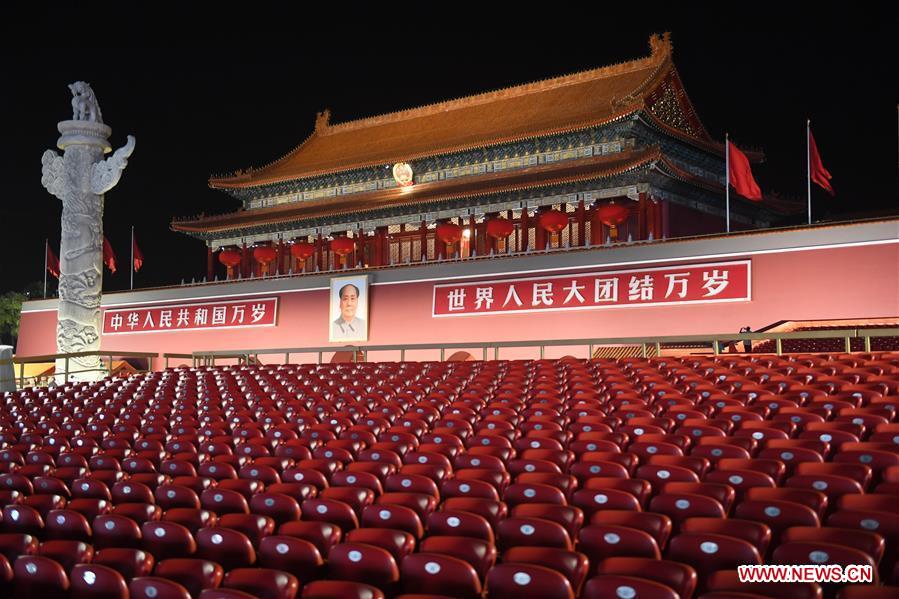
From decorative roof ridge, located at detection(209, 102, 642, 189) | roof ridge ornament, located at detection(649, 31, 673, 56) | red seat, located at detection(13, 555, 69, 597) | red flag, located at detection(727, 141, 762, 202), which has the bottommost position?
red seat, located at detection(13, 555, 69, 597)

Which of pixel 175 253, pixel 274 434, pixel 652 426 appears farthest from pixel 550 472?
pixel 175 253

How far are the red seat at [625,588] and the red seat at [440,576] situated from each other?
0.48 m

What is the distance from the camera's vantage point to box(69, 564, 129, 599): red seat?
3207 mm

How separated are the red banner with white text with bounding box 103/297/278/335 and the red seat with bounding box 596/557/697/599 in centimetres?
1531

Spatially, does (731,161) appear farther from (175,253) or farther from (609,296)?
(175,253)

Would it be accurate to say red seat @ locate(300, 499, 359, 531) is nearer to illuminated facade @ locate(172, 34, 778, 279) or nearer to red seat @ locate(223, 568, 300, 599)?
red seat @ locate(223, 568, 300, 599)

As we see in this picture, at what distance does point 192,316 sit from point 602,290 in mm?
9818

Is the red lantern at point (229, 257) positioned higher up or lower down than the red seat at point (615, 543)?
higher up

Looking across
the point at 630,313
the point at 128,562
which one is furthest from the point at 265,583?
the point at 630,313

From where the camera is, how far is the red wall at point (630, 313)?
1172 cm

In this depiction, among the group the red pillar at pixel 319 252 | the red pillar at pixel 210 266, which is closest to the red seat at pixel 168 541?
the red pillar at pixel 319 252

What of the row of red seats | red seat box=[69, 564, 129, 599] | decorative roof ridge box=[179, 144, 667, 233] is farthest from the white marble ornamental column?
red seat box=[69, 564, 129, 599]

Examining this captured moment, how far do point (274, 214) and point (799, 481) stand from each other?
59.6 ft

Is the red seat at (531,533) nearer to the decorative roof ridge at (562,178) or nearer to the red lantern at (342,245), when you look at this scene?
the decorative roof ridge at (562,178)
